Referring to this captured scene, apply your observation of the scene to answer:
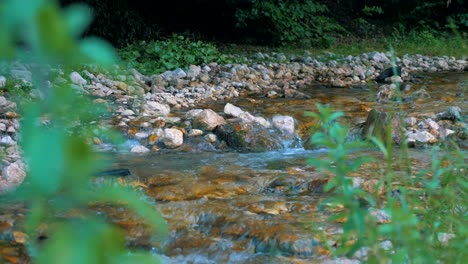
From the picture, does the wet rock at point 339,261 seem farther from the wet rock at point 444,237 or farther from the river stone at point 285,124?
the river stone at point 285,124

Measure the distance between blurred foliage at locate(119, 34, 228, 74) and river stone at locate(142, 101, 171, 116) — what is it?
2.17 m

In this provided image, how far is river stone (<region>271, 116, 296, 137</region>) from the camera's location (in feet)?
20.7

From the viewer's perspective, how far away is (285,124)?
641 centimetres

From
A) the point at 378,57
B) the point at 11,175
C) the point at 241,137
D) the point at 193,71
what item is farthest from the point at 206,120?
the point at 378,57

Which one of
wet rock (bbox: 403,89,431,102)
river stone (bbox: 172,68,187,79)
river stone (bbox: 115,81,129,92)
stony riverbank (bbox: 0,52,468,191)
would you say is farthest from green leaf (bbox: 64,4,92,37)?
river stone (bbox: 172,68,187,79)

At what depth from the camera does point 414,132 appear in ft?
20.0

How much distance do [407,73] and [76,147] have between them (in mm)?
10022

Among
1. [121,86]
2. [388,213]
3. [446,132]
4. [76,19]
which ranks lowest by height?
[121,86]

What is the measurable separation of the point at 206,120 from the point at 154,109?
2.64ft

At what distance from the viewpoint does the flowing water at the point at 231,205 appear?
347 cm

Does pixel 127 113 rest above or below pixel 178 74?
above

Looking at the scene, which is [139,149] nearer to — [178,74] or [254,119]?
[254,119]

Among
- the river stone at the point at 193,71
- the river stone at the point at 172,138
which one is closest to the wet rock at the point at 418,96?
the river stone at the point at 193,71

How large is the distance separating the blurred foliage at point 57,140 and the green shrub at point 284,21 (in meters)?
11.9
